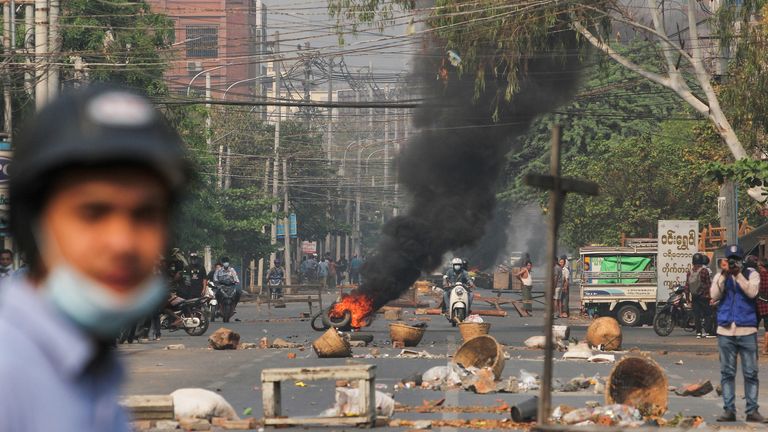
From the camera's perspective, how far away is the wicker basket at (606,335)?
2178 centimetres

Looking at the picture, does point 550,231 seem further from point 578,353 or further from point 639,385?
point 578,353

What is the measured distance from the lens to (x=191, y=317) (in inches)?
1065

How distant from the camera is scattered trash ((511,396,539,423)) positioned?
1169 cm

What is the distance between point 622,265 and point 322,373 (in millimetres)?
20864

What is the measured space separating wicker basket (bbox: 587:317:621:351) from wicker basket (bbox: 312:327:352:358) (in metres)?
4.14

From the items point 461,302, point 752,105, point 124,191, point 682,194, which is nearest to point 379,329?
point 461,302

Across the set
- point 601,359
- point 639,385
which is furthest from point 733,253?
point 601,359

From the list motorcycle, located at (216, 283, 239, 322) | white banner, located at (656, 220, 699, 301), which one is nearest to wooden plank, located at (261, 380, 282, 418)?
motorcycle, located at (216, 283, 239, 322)

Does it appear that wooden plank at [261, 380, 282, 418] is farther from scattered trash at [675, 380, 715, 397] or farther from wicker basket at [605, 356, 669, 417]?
scattered trash at [675, 380, 715, 397]

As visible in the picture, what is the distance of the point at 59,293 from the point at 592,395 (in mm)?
13692

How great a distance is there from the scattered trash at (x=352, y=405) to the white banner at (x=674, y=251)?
1971 cm

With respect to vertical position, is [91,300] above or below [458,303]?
above

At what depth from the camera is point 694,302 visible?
27391 millimetres

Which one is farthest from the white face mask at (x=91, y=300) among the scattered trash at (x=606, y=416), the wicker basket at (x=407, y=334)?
the wicker basket at (x=407, y=334)
